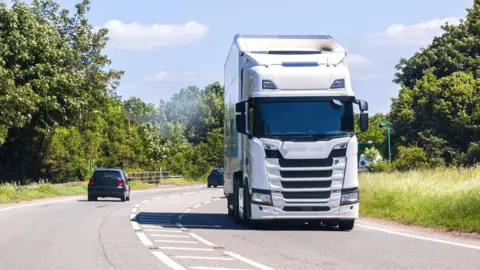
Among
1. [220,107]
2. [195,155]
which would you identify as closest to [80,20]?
[195,155]

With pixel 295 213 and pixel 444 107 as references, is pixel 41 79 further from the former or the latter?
pixel 295 213

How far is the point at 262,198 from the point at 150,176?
53.0m

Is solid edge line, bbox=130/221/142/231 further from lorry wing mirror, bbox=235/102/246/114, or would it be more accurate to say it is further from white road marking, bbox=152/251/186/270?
white road marking, bbox=152/251/186/270

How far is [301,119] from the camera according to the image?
16406 millimetres

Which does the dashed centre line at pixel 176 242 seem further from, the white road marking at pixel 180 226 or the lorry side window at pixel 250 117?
the lorry side window at pixel 250 117

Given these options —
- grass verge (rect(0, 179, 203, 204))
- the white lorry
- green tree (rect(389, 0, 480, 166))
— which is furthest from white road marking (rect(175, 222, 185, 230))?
green tree (rect(389, 0, 480, 166))

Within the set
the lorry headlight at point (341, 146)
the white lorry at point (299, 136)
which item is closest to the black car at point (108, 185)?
the white lorry at point (299, 136)

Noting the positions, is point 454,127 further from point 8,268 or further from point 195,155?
point 8,268

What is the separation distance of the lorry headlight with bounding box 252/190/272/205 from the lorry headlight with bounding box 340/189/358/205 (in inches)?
58.5

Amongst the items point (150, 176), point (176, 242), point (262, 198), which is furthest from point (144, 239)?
point (150, 176)

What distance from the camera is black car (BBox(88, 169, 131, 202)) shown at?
34250 mm

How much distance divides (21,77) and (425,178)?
968 inches

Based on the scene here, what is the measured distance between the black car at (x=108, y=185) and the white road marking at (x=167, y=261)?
22.5 metres

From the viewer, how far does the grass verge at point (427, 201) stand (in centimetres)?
1728
